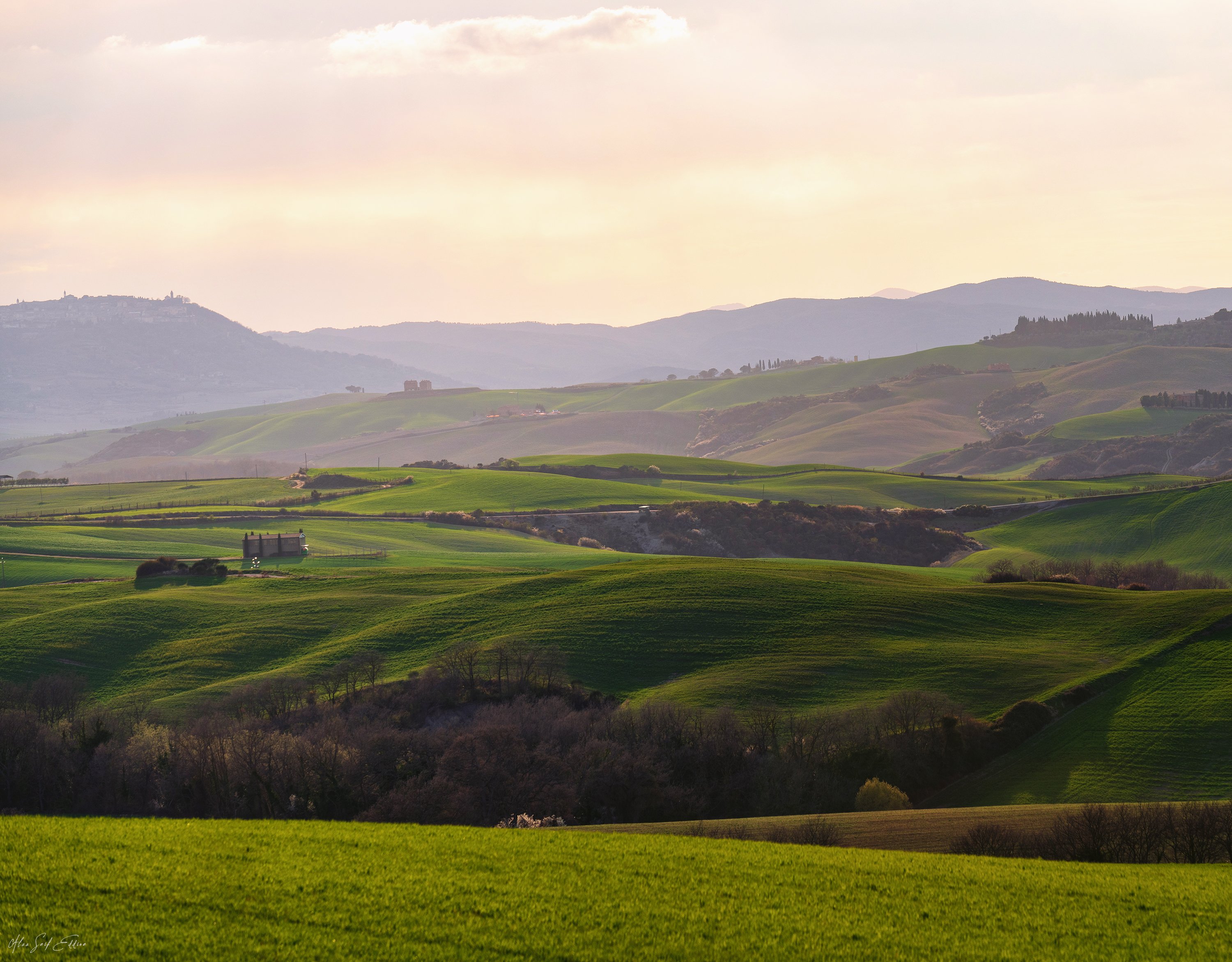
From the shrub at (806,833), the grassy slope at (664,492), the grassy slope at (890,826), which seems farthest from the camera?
the grassy slope at (664,492)

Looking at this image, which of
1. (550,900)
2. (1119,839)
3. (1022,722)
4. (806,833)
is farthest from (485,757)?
(1022,722)

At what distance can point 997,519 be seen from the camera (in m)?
153

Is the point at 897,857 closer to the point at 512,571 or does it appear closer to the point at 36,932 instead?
the point at 36,932

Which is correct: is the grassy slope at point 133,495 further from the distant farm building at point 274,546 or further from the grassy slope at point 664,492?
the distant farm building at point 274,546

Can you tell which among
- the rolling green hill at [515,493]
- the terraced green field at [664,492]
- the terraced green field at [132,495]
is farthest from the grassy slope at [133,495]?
the terraced green field at [664,492]

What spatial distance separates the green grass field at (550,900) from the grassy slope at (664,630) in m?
31.6

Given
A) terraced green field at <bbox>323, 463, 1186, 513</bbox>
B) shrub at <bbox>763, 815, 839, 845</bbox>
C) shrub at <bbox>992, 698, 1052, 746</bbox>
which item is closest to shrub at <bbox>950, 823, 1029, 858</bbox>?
shrub at <bbox>763, 815, 839, 845</bbox>

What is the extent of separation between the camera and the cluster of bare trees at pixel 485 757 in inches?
1815

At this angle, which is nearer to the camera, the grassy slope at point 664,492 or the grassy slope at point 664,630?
the grassy slope at point 664,630

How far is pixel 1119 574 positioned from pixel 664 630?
60547 mm

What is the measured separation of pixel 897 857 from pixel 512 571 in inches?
2721

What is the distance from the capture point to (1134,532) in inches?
5266

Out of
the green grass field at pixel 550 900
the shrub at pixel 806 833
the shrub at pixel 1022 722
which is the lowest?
the shrub at pixel 1022 722

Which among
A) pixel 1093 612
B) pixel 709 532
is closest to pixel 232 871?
pixel 1093 612
